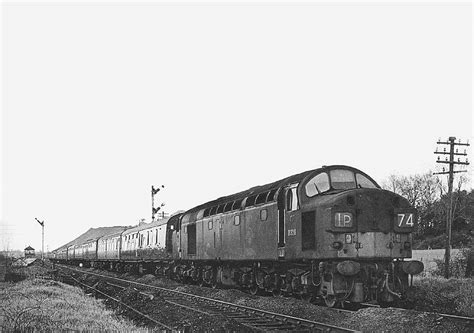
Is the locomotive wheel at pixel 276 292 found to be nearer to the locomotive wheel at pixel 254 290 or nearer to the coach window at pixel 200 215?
the locomotive wheel at pixel 254 290

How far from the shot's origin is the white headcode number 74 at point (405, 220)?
15.3m

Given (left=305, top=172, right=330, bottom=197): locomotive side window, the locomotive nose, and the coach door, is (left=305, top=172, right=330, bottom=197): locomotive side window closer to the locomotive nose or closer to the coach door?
the coach door

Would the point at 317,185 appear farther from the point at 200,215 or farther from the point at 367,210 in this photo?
the point at 200,215

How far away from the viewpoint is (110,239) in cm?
5222

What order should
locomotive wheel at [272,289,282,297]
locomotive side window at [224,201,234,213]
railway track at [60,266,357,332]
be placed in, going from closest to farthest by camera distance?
railway track at [60,266,357,332], locomotive wheel at [272,289,282,297], locomotive side window at [224,201,234,213]

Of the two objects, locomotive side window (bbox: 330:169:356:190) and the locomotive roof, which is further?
the locomotive roof

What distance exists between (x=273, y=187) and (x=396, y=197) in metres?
4.32

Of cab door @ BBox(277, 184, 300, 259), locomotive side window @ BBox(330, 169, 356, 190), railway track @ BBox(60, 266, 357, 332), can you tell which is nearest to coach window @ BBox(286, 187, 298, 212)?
cab door @ BBox(277, 184, 300, 259)

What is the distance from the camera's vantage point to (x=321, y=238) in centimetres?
1524

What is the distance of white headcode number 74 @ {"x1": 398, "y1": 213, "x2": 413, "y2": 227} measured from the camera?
50.1 feet

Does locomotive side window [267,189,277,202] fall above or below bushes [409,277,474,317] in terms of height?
above

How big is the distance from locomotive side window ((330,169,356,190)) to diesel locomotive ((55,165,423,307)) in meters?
0.03

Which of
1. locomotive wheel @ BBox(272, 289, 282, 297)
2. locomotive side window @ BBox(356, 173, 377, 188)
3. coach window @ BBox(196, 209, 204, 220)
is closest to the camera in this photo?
locomotive side window @ BBox(356, 173, 377, 188)

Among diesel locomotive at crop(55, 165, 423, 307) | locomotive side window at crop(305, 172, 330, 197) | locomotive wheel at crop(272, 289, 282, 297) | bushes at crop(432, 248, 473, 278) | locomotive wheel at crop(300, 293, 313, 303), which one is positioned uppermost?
locomotive side window at crop(305, 172, 330, 197)
